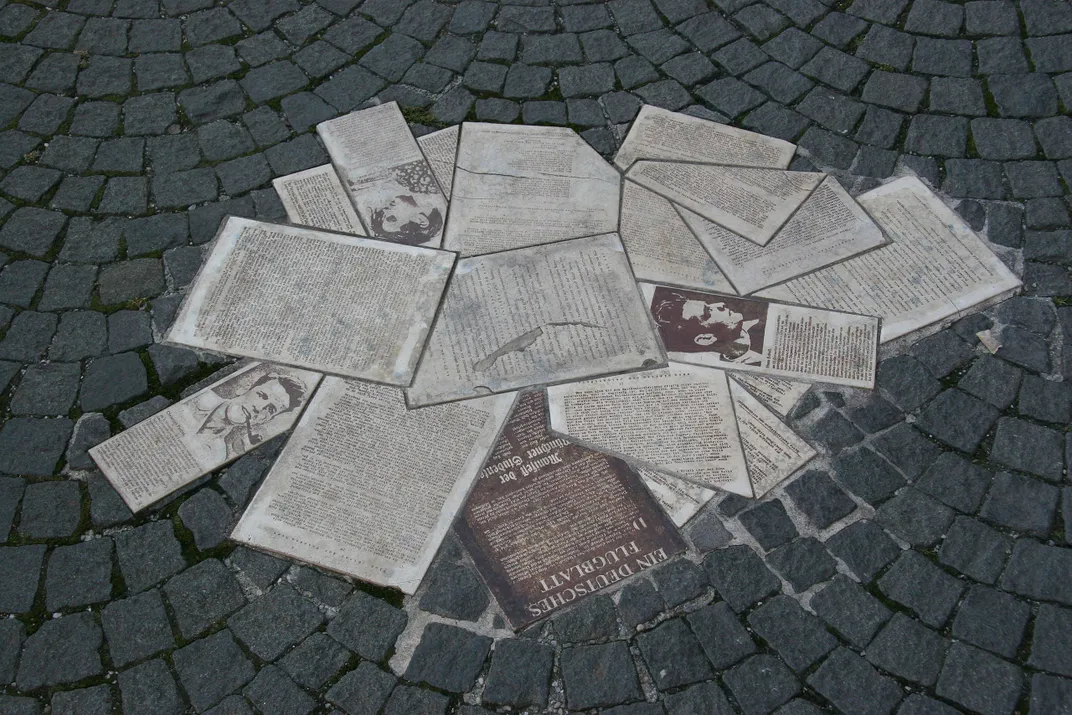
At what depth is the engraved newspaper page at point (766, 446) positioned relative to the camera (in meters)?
3.92

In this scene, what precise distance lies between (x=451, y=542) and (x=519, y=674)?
2.08ft

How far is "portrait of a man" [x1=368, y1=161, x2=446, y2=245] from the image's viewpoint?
459cm

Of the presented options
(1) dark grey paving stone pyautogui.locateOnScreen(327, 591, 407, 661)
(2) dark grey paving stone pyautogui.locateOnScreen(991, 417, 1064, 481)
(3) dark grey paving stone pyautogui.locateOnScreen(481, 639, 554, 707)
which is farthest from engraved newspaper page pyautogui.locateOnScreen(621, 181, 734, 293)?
(1) dark grey paving stone pyautogui.locateOnScreen(327, 591, 407, 661)

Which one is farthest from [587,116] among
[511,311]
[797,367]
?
[797,367]

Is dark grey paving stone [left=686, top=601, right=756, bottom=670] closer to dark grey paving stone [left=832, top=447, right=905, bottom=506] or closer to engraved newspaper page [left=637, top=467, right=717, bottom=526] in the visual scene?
engraved newspaper page [left=637, top=467, right=717, bottom=526]

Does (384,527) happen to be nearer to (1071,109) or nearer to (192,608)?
(192,608)

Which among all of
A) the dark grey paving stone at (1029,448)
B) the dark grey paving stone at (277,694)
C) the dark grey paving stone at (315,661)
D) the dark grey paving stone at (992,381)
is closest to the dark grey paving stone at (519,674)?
the dark grey paving stone at (315,661)

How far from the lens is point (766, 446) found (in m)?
3.98

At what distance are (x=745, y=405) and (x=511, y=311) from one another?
49.2 inches

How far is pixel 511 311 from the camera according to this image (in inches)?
171

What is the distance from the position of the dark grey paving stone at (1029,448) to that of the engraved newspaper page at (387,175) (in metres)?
2.93

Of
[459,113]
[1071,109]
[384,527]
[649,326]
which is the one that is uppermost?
[1071,109]

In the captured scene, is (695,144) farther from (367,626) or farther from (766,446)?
(367,626)

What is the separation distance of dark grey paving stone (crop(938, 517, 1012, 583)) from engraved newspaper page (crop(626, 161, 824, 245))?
67.6 inches
